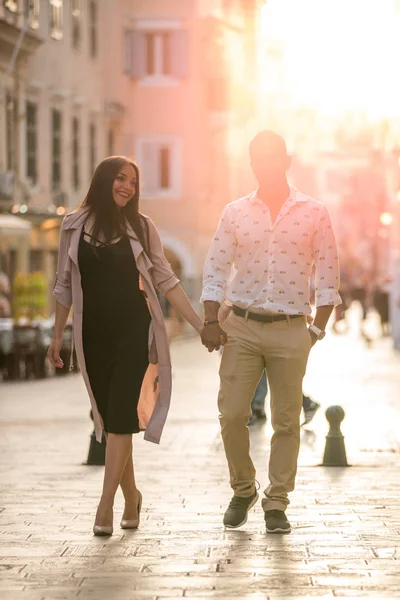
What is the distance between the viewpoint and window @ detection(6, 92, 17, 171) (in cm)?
3650

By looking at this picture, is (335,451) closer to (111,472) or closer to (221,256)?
(221,256)

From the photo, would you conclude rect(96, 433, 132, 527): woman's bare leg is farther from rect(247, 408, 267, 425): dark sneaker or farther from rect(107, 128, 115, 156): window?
rect(107, 128, 115, 156): window

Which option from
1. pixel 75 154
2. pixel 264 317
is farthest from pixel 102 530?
pixel 75 154

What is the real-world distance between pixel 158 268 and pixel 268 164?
0.78m

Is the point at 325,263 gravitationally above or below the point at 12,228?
above

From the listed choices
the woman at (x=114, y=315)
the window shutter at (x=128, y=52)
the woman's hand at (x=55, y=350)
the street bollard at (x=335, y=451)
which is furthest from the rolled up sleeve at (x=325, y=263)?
the window shutter at (x=128, y=52)

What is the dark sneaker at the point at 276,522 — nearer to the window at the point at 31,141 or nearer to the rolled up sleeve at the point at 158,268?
the rolled up sleeve at the point at 158,268

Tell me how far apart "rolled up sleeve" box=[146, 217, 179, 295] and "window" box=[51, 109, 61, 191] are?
31572mm

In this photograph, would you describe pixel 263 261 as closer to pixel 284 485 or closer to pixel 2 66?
pixel 284 485

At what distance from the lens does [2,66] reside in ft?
117

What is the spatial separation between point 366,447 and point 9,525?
4.96m

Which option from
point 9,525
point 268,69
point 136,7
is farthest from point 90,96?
point 9,525

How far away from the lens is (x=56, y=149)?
134 ft

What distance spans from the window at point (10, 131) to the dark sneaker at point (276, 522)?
28.3 metres
